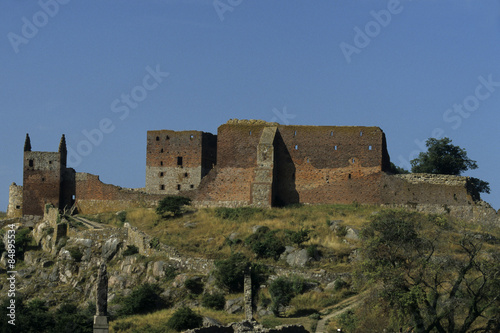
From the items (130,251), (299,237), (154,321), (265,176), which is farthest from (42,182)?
(154,321)

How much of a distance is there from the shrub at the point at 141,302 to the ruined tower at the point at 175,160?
18.2m

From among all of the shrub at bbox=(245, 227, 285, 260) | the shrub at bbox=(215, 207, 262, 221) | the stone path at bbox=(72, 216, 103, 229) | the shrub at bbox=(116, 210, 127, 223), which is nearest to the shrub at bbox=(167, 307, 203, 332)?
the shrub at bbox=(245, 227, 285, 260)

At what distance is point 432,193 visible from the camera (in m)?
61.6

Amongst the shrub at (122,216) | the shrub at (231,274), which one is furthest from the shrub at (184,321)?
the shrub at (122,216)

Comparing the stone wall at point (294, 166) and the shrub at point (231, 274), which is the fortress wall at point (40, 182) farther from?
the shrub at point (231, 274)

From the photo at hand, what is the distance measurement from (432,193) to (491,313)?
23.4 metres

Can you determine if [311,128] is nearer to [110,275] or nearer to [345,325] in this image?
[110,275]

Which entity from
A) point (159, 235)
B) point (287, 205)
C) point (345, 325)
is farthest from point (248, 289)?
point (287, 205)

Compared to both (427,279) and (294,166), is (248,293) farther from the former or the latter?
(294,166)

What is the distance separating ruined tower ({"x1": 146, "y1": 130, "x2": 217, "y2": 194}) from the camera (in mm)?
67688

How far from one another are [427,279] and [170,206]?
26.0m

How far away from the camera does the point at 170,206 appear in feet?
204

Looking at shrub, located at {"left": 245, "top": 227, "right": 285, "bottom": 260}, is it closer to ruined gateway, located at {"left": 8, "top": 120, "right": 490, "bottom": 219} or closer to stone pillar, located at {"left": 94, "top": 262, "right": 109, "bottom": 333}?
ruined gateway, located at {"left": 8, "top": 120, "right": 490, "bottom": 219}

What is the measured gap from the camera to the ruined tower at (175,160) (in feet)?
222
